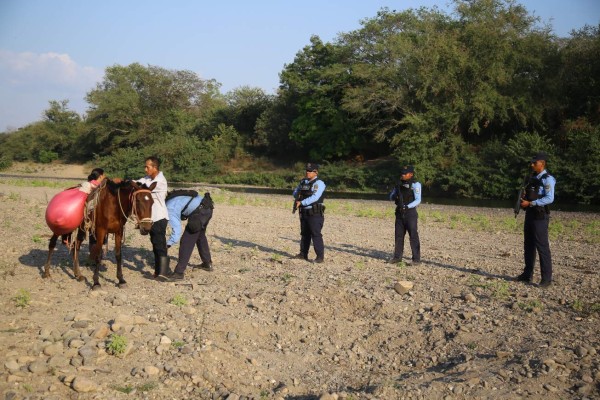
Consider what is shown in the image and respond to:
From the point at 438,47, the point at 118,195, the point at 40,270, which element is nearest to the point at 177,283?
the point at 118,195

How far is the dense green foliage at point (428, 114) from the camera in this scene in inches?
1561

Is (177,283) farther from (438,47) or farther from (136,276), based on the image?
(438,47)

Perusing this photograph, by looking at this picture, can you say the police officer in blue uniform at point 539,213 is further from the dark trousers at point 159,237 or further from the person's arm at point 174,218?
the dark trousers at point 159,237

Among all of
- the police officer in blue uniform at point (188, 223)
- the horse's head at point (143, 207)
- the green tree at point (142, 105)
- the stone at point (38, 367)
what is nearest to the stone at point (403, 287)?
the police officer in blue uniform at point (188, 223)

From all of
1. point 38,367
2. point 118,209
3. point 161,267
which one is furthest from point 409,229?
point 38,367

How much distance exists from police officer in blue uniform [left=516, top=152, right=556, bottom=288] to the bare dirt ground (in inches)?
19.8

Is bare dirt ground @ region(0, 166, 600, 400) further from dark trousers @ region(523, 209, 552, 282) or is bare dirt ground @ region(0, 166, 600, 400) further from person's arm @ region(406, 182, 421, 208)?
person's arm @ region(406, 182, 421, 208)

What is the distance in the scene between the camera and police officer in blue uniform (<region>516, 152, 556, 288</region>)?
9297 mm

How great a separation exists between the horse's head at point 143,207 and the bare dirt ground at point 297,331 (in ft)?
3.51

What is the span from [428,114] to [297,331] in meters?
37.5

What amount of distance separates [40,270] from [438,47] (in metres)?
37.8

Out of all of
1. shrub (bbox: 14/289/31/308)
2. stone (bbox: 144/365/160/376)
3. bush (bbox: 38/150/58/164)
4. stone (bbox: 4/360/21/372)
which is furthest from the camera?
bush (bbox: 38/150/58/164)

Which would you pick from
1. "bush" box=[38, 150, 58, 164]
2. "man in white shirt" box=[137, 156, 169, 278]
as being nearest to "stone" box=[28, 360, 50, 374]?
"man in white shirt" box=[137, 156, 169, 278]

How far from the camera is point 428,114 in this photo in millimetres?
42469
